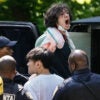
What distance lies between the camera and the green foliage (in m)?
14.1

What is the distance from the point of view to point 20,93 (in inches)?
244

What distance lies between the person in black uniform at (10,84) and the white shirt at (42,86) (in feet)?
0.49

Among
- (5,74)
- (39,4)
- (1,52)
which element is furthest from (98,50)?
(39,4)

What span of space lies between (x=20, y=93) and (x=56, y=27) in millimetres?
1336

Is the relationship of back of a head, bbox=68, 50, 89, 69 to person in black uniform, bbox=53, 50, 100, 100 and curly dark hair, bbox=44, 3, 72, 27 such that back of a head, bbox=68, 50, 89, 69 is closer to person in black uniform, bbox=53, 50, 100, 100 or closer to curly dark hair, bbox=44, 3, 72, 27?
person in black uniform, bbox=53, 50, 100, 100

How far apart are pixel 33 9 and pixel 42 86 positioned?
806 cm

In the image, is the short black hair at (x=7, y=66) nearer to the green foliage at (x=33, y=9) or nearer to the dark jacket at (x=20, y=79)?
the dark jacket at (x=20, y=79)

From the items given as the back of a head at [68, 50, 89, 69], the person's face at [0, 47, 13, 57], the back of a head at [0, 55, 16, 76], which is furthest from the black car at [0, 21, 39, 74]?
the back of a head at [68, 50, 89, 69]

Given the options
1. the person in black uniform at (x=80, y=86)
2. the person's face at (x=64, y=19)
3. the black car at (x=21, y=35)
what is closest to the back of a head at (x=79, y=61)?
the person in black uniform at (x=80, y=86)

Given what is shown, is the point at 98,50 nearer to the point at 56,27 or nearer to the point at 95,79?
the point at 56,27

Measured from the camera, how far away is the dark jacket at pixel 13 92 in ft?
20.3

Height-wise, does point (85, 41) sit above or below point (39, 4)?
above

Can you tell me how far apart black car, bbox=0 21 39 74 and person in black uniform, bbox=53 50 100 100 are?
5.29 feet

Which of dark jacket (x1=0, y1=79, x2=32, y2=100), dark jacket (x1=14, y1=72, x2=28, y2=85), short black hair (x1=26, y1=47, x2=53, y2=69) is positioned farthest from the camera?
dark jacket (x1=14, y1=72, x2=28, y2=85)
